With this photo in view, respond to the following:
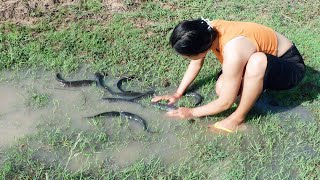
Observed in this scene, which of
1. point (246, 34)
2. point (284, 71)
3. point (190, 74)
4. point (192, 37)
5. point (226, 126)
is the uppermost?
point (192, 37)

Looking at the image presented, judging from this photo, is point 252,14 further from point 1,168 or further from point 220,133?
point 1,168

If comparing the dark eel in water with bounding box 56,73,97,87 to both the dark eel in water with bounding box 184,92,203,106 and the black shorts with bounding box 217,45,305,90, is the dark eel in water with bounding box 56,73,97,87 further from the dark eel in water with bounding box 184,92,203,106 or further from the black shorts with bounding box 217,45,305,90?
the black shorts with bounding box 217,45,305,90

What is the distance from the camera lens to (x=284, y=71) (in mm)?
4324

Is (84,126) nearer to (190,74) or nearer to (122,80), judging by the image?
(122,80)

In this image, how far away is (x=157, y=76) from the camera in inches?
205

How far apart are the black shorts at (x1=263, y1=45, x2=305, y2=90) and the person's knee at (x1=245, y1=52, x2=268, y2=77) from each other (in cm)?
7

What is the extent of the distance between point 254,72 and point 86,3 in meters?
2.97

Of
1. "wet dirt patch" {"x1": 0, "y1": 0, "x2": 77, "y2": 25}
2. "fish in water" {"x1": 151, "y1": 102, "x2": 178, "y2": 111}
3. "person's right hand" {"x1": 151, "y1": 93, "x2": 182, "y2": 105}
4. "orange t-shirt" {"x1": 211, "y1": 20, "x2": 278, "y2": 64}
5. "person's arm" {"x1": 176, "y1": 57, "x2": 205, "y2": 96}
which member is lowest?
"fish in water" {"x1": 151, "y1": 102, "x2": 178, "y2": 111}

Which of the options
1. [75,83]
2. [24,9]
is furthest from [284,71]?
[24,9]

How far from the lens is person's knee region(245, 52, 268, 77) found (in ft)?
13.3

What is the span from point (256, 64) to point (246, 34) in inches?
10.6

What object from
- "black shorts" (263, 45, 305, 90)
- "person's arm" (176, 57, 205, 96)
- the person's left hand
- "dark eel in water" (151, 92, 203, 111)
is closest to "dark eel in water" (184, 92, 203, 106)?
"dark eel in water" (151, 92, 203, 111)

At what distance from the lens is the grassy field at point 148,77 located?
3.93m

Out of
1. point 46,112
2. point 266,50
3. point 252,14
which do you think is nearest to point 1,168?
point 46,112
